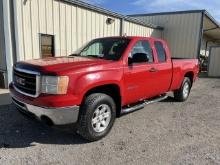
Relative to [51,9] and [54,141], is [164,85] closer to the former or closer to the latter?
[54,141]

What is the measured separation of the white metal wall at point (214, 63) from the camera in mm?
15734

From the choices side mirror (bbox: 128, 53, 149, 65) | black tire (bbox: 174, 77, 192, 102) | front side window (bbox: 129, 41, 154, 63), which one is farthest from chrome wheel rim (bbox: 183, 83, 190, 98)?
side mirror (bbox: 128, 53, 149, 65)

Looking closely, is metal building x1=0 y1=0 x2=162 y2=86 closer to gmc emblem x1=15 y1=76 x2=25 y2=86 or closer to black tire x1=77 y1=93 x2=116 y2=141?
gmc emblem x1=15 y1=76 x2=25 y2=86

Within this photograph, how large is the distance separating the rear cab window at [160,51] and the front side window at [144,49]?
1.13 ft

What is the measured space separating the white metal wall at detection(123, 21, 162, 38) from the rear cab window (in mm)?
7387

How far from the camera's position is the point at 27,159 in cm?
345

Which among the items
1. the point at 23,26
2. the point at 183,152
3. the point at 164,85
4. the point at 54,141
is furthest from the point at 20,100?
the point at 23,26

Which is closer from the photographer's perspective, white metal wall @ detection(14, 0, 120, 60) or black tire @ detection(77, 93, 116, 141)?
black tire @ detection(77, 93, 116, 141)

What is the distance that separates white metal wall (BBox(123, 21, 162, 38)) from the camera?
13444 mm

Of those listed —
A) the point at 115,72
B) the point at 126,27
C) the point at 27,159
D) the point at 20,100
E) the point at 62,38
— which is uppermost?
the point at 126,27

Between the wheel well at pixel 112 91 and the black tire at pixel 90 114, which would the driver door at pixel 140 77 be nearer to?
the wheel well at pixel 112 91

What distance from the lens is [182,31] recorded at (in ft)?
55.1

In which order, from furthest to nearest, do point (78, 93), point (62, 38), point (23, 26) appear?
point (62, 38) < point (23, 26) < point (78, 93)

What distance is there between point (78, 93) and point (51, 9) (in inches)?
235
